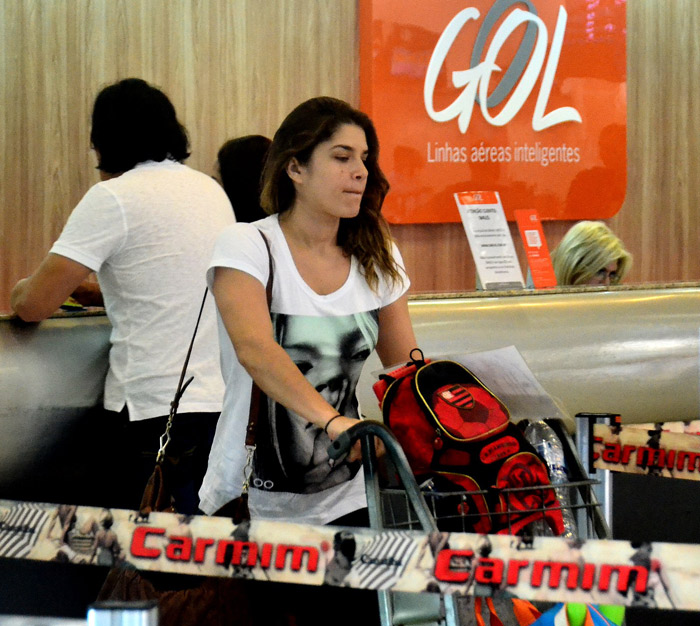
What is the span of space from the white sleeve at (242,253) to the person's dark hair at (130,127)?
0.62m

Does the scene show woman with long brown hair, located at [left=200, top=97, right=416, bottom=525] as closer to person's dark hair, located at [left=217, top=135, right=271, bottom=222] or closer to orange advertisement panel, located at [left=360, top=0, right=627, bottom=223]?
person's dark hair, located at [left=217, top=135, right=271, bottom=222]

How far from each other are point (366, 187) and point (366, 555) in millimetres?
983

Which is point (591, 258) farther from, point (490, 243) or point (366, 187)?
point (366, 187)

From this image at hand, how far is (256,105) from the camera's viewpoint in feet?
14.5

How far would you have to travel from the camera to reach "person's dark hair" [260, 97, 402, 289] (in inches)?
72.5

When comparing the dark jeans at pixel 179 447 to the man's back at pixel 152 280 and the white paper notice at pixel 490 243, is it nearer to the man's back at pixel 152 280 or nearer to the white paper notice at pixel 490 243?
the man's back at pixel 152 280

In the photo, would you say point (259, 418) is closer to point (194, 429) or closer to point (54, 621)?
point (194, 429)

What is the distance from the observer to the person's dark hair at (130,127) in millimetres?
2242

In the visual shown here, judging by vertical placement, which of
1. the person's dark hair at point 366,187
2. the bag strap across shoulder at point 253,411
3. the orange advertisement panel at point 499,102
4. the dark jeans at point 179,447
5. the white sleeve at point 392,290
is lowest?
the dark jeans at point 179,447

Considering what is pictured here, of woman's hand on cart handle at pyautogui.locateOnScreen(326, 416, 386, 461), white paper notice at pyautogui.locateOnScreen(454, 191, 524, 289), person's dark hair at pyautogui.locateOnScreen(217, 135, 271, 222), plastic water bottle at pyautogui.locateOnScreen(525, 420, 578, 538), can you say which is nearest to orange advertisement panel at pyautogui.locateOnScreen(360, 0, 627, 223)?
white paper notice at pyautogui.locateOnScreen(454, 191, 524, 289)

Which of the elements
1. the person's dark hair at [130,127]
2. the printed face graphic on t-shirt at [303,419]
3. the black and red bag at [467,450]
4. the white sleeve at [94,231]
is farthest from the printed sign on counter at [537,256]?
the black and red bag at [467,450]

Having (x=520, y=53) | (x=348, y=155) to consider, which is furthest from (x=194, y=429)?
(x=520, y=53)

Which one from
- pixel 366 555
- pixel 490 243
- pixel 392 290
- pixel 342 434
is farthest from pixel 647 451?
pixel 490 243

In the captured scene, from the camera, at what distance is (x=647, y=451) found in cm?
193
